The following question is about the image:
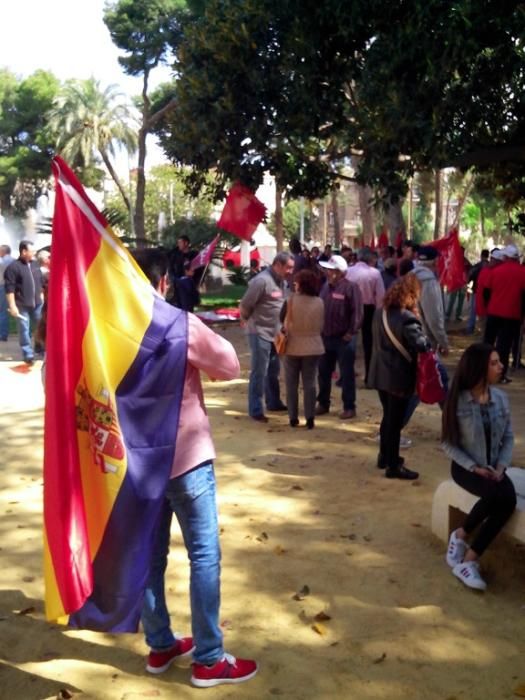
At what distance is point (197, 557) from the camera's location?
3.54m

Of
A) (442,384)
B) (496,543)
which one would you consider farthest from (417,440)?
(496,543)

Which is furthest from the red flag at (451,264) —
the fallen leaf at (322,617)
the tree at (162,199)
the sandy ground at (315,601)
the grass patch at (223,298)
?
the tree at (162,199)

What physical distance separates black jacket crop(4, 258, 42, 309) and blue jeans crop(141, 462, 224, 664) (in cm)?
1072

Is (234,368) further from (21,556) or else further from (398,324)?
(398,324)

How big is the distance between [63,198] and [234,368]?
956 mm

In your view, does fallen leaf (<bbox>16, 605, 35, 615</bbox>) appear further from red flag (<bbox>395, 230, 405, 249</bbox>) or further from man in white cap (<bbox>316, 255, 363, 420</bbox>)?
red flag (<bbox>395, 230, 405, 249</bbox>)

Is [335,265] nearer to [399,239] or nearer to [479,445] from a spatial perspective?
[479,445]

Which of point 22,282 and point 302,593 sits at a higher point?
point 22,282

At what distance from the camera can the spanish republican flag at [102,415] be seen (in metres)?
3.37

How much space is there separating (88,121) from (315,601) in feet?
145

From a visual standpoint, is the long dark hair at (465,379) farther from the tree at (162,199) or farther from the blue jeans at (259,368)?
the tree at (162,199)

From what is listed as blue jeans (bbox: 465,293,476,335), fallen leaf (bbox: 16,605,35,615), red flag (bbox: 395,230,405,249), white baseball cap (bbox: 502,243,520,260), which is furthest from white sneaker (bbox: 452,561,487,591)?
blue jeans (bbox: 465,293,476,335)

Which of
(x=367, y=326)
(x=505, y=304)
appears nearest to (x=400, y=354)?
(x=367, y=326)

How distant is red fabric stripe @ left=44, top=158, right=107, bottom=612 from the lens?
3.39 m
